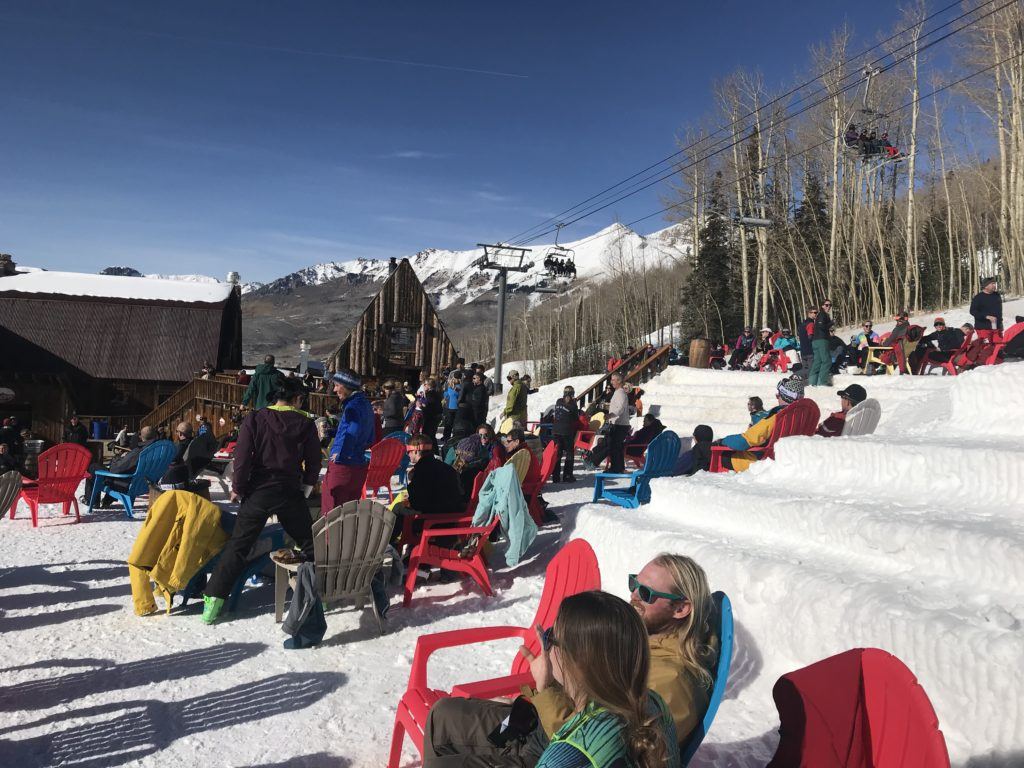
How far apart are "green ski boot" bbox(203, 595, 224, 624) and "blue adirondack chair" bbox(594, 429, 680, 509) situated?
12.0 ft

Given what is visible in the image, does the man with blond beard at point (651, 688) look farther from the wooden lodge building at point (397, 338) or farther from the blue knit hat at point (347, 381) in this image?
the wooden lodge building at point (397, 338)

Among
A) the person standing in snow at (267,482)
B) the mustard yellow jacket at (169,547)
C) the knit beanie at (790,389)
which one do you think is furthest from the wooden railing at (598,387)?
the mustard yellow jacket at (169,547)

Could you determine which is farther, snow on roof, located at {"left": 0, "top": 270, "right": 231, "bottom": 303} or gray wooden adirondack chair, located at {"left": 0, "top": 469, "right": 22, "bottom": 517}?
snow on roof, located at {"left": 0, "top": 270, "right": 231, "bottom": 303}

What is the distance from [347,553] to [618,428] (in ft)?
17.7

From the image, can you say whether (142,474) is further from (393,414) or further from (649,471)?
(649,471)

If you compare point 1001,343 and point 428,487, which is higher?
point 1001,343

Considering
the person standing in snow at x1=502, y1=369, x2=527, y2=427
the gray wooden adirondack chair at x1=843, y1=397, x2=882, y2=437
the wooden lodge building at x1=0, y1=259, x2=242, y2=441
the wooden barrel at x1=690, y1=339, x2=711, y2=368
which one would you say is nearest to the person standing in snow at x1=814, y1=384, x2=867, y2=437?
the gray wooden adirondack chair at x1=843, y1=397, x2=882, y2=437

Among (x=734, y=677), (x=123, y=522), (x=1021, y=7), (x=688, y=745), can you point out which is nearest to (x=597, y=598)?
(x=688, y=745)

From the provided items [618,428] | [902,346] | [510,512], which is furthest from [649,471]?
[902,346]

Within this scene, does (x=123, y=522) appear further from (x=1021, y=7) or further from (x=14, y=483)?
(x=1021, y=7)

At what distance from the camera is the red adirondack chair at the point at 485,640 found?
8.37 ft

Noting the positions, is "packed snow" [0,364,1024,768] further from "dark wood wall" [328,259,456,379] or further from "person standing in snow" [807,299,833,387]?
"dark wood wall" [328,259,456,379]

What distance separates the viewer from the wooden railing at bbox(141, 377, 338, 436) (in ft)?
50.0

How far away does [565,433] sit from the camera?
29.6ft
